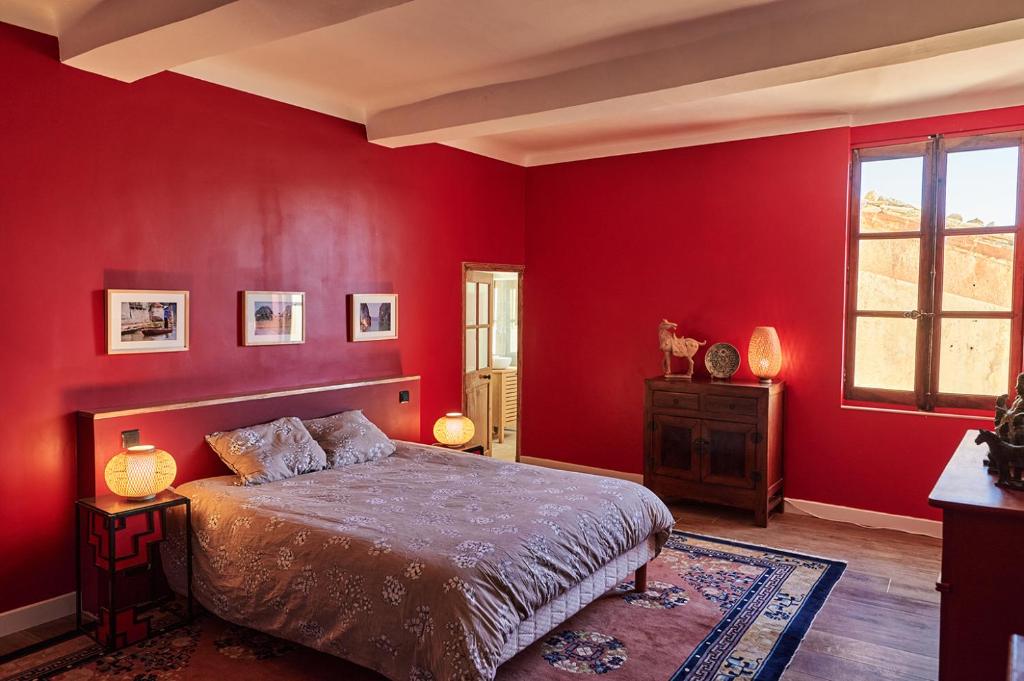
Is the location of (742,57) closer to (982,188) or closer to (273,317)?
(982,188)

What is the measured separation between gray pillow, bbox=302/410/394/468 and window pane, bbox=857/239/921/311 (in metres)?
3.46

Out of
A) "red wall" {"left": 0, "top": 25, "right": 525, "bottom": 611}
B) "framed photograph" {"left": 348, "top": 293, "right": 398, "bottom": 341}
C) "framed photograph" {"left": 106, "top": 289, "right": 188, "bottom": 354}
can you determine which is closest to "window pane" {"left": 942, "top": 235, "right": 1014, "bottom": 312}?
"red wall" {"left": 0, "top": 25, "right": 525, "bottom": 611}

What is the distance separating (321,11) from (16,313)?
199 centimetres

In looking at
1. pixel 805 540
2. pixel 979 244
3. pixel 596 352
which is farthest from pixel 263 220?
pixel 979 244

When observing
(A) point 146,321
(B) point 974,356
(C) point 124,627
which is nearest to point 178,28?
(A) point 146,321

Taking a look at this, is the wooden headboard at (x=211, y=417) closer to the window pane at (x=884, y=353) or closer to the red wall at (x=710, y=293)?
the red wall at (x=710, y=293)

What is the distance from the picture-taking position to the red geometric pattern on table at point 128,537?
10.6 ft

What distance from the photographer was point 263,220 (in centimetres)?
438

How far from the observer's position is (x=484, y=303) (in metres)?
6.28

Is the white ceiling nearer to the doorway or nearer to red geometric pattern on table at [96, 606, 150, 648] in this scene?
the doorway

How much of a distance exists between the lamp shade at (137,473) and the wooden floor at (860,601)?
30.4 inches

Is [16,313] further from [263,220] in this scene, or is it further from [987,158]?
[987,158]

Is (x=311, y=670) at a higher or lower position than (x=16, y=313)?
lower

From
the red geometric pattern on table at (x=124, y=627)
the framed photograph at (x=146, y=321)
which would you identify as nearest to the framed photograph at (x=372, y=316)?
the framed photograph at (x=146, y=321)
